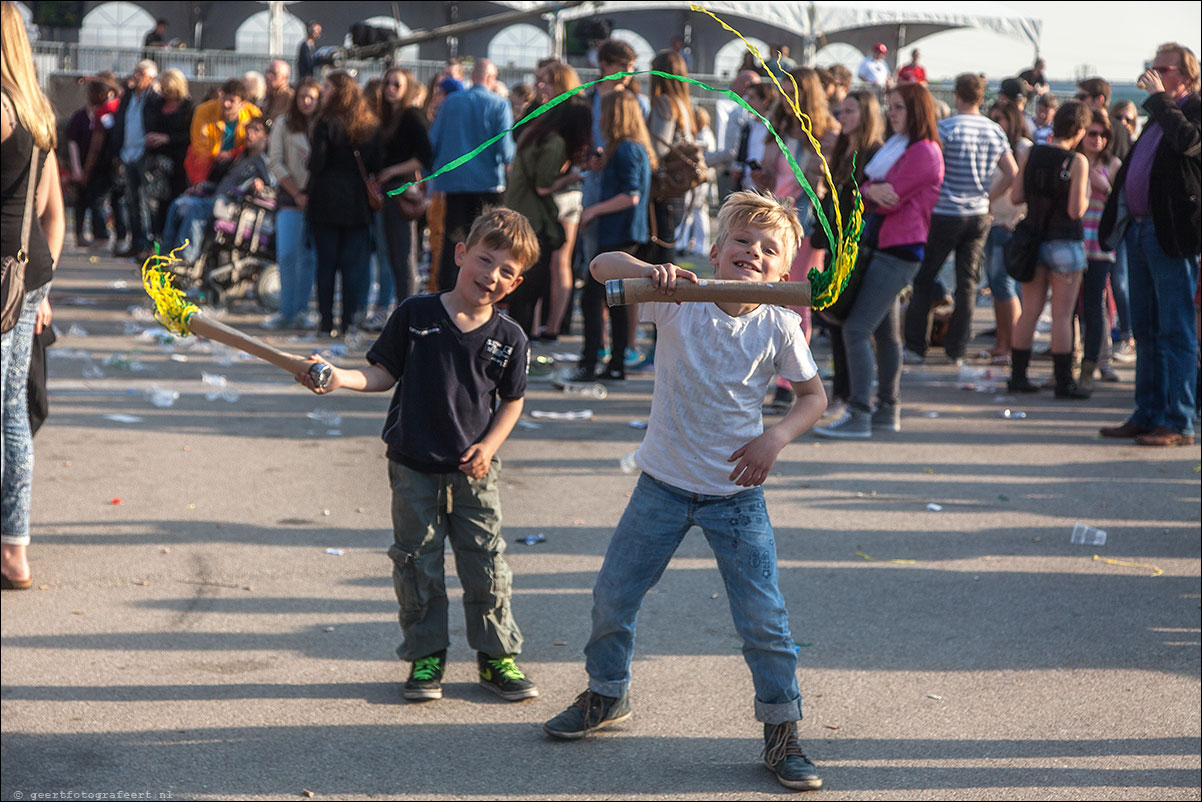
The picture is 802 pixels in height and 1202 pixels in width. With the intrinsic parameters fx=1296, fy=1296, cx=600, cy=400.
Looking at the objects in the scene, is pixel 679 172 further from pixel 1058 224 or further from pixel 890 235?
pixel 1058 224

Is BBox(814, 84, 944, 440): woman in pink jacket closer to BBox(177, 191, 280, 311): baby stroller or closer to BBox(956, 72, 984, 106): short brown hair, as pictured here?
BBox(956, 72, 984, 106): short brown hair

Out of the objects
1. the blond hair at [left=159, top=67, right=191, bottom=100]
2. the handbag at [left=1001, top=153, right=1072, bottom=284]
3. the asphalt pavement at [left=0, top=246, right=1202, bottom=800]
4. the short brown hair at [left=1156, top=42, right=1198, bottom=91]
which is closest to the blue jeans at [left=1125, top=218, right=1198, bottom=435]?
the asphalt pavement at [left=0, top=246, right=1202, bottom=800]

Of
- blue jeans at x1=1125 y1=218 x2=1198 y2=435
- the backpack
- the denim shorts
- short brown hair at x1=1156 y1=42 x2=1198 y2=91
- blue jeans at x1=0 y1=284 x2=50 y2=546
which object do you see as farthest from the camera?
the denim shorts

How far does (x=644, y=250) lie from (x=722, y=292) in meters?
6.46

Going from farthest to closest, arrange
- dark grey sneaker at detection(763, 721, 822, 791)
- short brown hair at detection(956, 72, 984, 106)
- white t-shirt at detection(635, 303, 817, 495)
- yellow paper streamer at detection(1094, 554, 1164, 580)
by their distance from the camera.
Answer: short brown hair at detection(956, 72, 984, 106) < yellow paper streamer at detection(1094, 554, 1164, 580) < dark grey sneaker at detection(763, 721, 822, 791) < white t-shirt at detection(635, 303, 817, 495)

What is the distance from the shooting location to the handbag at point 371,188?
9.70 meters

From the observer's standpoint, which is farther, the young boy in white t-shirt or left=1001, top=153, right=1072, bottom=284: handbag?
left=1001, top=153, right=1072, bottom=284: handbag

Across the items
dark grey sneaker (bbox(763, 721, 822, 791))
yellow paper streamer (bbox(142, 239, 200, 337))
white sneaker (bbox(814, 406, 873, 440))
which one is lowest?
dark grey sneaker (bbox(763, 721, 822, 791))

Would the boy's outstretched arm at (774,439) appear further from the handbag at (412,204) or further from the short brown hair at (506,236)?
the handbag at (412,204)

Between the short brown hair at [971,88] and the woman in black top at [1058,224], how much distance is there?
1.81 feet

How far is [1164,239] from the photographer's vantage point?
23.7 ft

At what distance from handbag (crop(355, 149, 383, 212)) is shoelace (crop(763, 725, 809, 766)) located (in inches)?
274

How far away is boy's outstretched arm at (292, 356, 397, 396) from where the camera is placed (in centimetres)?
286

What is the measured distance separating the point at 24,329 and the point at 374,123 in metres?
5.47
